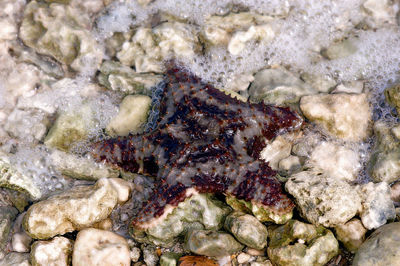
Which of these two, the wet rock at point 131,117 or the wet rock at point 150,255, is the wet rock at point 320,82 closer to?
the wet rock at point 131,117

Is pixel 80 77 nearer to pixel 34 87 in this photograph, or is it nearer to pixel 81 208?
pixel 34 87

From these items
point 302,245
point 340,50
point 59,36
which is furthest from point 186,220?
point 340,50

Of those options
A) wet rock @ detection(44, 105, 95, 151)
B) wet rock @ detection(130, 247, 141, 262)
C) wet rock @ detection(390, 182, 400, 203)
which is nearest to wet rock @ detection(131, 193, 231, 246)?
wet rock @ detection(130, 247, 141, 262)

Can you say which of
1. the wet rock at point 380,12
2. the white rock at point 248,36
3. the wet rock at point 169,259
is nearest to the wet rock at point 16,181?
the wet rock at point 169,259

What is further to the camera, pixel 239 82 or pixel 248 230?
pixel 239 82

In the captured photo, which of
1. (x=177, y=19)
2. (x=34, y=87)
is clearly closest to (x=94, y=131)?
(x=34, y=87)

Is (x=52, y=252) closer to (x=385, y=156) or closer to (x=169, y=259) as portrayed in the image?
(x=169, y=259)
